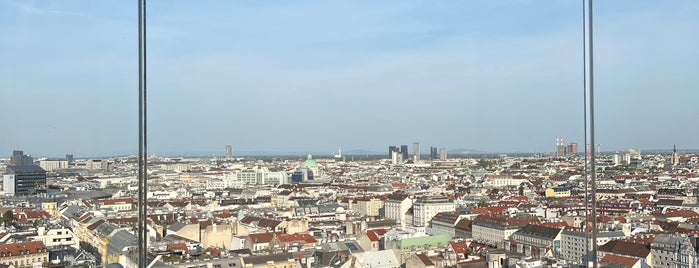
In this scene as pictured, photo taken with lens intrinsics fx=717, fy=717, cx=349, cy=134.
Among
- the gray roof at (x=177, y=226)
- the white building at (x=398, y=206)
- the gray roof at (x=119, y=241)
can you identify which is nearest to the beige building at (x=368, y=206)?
the white building at (x=398, y=206)

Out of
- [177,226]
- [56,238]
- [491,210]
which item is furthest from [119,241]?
[491,210]

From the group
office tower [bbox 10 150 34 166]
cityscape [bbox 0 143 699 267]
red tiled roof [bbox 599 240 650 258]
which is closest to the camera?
office tower [bbox 10 150 34 166]

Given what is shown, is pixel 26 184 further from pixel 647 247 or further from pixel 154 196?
pixel 647 247

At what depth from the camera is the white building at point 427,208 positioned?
1184cm

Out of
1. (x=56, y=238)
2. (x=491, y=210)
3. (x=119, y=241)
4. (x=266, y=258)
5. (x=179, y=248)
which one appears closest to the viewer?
(x=266, y=258)

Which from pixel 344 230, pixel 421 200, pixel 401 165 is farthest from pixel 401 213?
pixel 401 165

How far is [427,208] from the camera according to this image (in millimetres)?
11898

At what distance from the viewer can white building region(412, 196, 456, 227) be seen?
1184 cm

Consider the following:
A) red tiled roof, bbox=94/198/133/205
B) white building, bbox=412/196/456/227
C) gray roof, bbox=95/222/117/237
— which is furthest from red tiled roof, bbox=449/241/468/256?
red tiled roof, bbox=94/198/133/205

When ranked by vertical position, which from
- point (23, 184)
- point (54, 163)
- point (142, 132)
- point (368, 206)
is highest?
point (142, 132)

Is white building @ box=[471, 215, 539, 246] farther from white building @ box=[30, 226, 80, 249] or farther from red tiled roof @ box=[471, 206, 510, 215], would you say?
white building @ box=[30, 226, 80, 249]

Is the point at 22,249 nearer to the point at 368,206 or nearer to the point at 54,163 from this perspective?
the point at 54,163

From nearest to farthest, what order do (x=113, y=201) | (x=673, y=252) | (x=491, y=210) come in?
(x=673, y=252), (x=491, y=210), (x=113, y=201)

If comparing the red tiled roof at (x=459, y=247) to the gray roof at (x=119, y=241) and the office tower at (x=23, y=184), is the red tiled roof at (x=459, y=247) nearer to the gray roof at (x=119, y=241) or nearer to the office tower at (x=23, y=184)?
the gray roof at (x=119, y=241)
